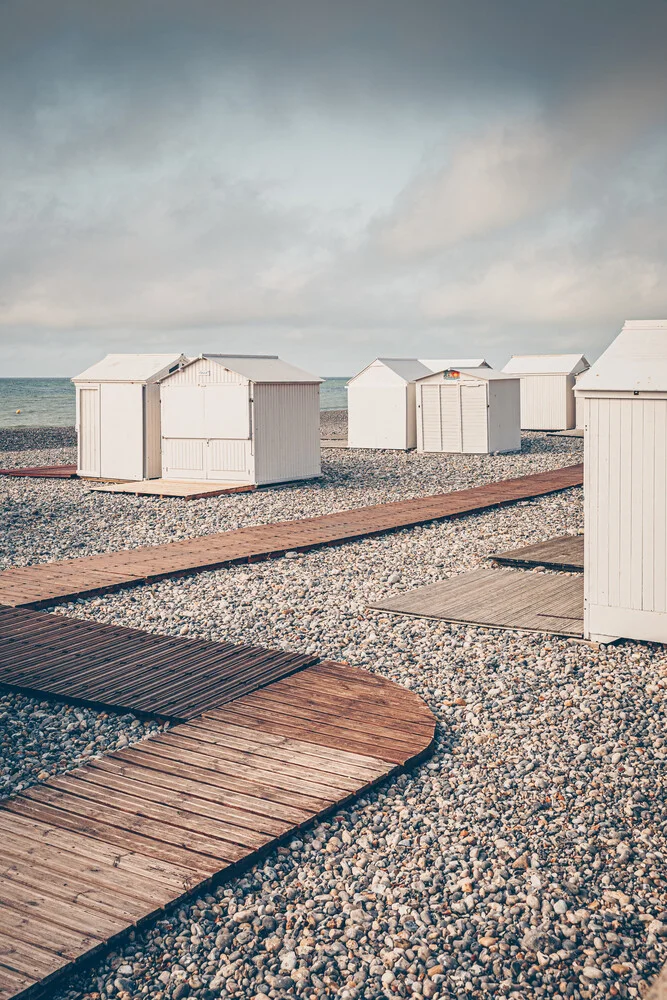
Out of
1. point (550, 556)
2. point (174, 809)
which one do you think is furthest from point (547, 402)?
point (174, 809)

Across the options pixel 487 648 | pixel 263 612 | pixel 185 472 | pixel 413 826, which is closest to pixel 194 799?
pixel 413 826

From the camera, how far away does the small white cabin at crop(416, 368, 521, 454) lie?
1006 inches

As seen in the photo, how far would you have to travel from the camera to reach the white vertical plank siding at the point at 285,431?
18.1 m

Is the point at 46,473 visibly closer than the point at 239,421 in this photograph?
No

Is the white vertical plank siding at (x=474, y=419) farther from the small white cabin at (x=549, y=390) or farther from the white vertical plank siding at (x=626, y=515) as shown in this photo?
the white vertical plank siding at (x=626, y=515)

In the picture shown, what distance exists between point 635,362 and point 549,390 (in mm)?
27760

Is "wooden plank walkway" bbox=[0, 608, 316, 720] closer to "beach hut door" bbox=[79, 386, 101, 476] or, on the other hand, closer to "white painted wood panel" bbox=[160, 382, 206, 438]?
"white painted wood panel" bbox=[160, 382, 206, 438]

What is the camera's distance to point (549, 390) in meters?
34.6

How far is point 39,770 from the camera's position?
5559mm

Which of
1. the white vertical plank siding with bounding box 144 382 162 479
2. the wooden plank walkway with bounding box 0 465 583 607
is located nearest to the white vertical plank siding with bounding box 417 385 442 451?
the white vertical plank siding with bounding box 144 382 162 479

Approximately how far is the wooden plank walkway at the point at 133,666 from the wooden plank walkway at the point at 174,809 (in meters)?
0.33

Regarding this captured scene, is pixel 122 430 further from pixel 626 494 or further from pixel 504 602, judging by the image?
pixel 626 494

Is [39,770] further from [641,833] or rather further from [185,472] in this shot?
[185,472]

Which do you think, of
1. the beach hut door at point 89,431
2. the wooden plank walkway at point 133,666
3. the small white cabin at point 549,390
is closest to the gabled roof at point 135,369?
the beach hut door at point 89,431
